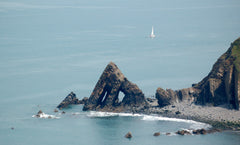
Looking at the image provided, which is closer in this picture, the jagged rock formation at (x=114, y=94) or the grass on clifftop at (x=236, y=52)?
the grass on clifftop at (x=236, y=52)

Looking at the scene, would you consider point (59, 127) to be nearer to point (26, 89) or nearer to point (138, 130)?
point (138, 130)

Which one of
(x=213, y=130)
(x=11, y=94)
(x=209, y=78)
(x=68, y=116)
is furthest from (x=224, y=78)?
(x=11, y=94)

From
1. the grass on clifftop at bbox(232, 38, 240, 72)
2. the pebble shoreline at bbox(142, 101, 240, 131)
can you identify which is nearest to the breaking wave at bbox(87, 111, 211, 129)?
the pebble shoreline at bbox(142, 101, 240, 131)

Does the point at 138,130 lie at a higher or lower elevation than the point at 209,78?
lower

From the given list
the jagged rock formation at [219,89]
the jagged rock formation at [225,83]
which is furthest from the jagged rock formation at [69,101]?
the jagged rock formation at [225,83]

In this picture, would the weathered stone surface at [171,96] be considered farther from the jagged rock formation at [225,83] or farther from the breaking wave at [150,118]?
the breaking wave at [150,118]

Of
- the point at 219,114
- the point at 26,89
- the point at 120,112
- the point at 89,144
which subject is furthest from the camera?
the point at 26,89

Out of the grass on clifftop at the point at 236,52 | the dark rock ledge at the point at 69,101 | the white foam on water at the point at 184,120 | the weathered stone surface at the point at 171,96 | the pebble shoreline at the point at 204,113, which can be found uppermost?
the grass on clifftop at the point at 236,52
